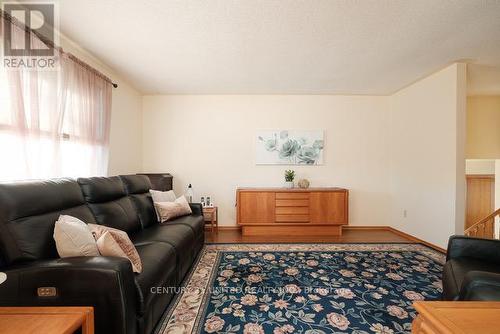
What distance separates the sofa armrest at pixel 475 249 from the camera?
61.4 inches

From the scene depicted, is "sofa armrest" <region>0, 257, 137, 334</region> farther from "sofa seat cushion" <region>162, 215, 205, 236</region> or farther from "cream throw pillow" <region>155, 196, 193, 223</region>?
"cream throw pillow" <region>155, 196, 193, 223</region>

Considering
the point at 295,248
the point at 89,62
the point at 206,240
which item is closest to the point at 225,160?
the point at 206,240

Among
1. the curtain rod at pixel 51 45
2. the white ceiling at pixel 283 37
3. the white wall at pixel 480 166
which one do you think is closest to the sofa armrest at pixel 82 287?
the curtain rod at pixel 51 45

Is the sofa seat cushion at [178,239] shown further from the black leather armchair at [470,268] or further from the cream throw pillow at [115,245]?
the black leather armchair at [470,268]

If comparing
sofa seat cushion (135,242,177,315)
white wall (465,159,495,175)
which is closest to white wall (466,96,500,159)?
white wall (465,159,495,175)

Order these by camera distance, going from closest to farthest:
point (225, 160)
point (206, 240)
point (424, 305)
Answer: point (424, 305) → point (206, 240) → point (225, 160)

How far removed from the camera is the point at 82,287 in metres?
Answer: 1.09

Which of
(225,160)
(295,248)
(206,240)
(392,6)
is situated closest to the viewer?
(392,6)

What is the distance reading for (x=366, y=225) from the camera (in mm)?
3949

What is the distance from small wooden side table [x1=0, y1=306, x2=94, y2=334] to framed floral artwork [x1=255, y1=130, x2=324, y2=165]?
3213 millimetres

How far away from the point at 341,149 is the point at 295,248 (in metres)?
2.09

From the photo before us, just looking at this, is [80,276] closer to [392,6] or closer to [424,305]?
[424,305]

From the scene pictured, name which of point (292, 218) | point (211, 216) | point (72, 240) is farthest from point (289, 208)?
point (72, 240)
